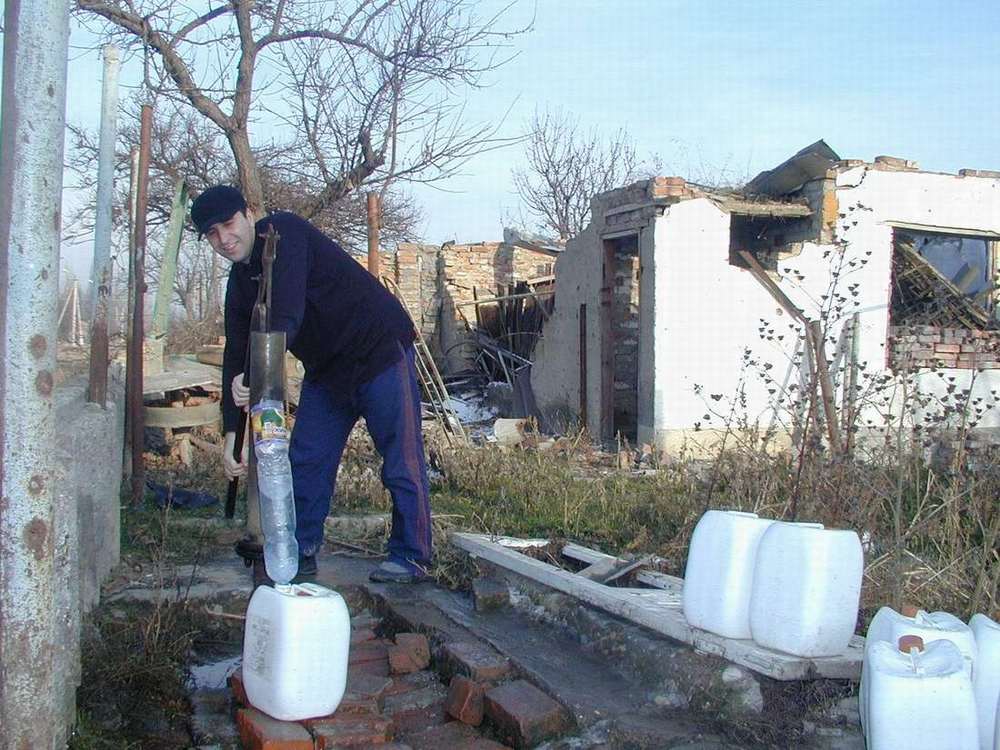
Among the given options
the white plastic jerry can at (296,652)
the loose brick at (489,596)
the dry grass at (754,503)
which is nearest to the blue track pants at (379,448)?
the loose brick at (489,596)

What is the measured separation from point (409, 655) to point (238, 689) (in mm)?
554

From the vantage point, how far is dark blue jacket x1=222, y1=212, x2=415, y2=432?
11.4 ft

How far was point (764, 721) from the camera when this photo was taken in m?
2.59

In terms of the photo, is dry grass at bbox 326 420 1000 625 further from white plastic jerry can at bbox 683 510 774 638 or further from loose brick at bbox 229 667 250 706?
loose brick at bbox 229 667 250 706

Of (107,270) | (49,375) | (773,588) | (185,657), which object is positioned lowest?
(185,657)

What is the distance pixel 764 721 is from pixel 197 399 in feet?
23.4

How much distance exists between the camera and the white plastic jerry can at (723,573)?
2.79 m

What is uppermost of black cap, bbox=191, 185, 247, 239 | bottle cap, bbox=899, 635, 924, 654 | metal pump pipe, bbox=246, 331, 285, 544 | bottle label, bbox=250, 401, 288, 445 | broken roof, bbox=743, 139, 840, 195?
broken roof, bbox=743, 139, 840, 195

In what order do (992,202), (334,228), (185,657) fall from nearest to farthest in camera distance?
1. (185,657)
2. (992,202)
3. (334,228)

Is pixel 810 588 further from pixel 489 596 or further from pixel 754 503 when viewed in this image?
pixel 754 503

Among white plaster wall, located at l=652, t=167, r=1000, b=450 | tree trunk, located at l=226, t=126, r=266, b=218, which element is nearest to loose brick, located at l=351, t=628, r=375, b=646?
white plaster wall, located at l=652, t=167, r=1000, b=450

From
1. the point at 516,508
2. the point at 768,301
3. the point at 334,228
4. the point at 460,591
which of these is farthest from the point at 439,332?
the point at 460,591

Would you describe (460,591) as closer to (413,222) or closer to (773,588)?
(773,588)

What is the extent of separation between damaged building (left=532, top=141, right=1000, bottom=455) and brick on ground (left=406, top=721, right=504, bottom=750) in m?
5.99
